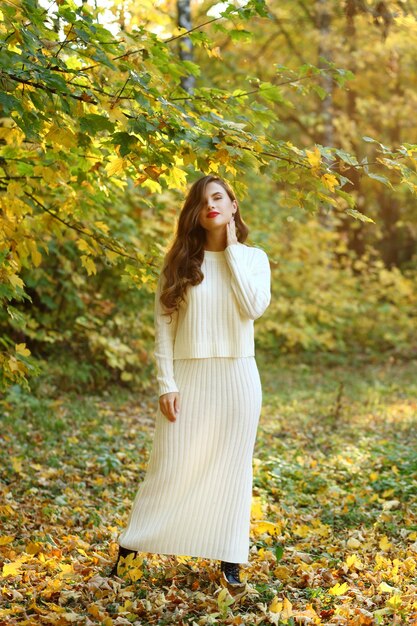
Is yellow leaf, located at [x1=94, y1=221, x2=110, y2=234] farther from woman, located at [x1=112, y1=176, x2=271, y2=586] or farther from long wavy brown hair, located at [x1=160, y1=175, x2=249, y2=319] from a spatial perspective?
woman, located at [x1=112, y1=176, x2=271, y2=586]

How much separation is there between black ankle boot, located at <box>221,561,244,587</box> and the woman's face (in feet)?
5.09

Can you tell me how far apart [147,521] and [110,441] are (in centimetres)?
325

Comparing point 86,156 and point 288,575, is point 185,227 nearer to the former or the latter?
point 86,156

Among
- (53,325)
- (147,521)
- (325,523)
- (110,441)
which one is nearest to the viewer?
(147,521)

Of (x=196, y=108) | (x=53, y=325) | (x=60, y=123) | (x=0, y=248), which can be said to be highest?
(x=196, y=108)

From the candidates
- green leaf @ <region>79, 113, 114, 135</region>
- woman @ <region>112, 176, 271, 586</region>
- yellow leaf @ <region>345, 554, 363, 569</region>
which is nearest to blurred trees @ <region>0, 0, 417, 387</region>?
green leaf @ <region>79, 113, 114, 135</region>

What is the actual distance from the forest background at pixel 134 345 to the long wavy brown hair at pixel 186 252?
148 mm

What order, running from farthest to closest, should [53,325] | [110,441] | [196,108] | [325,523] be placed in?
[53,325] → [110,441] → [325,523] → [196,108]

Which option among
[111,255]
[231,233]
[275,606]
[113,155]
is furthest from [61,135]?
[275,606]

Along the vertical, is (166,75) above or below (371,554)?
above

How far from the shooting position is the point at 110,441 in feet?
21.9

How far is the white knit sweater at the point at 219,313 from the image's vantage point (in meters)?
3.51

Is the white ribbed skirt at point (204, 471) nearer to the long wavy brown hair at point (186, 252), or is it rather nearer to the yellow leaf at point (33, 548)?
the long wavy brown hair at point (186, 252)

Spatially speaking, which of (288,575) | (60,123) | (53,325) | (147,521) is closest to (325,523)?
(288,575)
